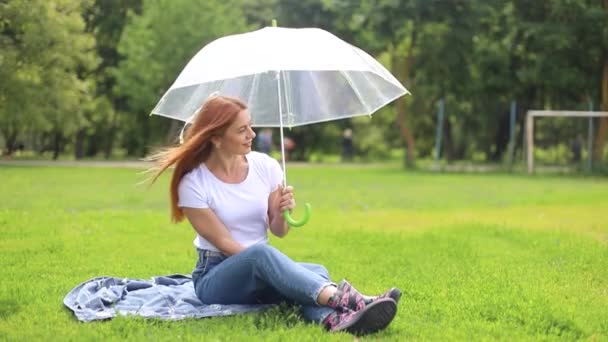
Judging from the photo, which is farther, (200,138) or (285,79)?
(285,79)

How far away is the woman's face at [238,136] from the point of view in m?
5.30

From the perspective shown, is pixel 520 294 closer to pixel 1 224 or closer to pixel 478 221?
pixel 478 221

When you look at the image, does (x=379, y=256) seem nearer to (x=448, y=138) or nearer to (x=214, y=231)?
(x=214, y=231)

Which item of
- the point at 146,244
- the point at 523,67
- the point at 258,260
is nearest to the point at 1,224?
the point at 146,244

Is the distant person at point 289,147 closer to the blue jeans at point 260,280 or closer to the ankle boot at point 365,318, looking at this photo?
the blue jeans at point 260,280

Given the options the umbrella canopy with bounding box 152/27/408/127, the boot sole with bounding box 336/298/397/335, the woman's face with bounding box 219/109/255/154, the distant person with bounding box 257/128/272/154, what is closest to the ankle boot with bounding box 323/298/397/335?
the boot sole with bounding box 336/298/397/335

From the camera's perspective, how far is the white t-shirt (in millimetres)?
5352

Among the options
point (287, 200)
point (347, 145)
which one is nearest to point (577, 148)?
point (347, 145)

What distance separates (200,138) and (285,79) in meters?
1.25

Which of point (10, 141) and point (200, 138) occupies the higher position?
point (200, 138)

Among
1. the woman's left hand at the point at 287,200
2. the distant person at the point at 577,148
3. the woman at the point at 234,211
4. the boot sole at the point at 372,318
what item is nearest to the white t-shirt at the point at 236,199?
the woman at the point at 234,211

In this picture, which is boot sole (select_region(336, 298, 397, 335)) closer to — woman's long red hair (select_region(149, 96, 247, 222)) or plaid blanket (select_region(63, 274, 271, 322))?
plaid blanket (select_region(63, 274, 271, 322))

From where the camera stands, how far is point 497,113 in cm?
3416

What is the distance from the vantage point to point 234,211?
538 cm
